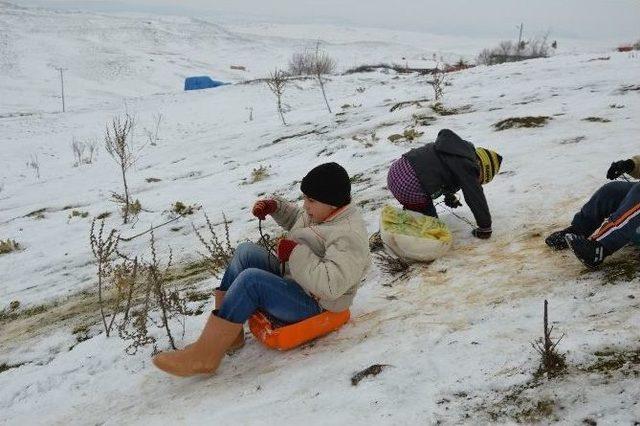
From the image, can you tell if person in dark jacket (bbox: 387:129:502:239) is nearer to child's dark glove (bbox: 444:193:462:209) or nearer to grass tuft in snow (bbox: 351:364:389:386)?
child's dark glove (bbox: 444:193:462:209)

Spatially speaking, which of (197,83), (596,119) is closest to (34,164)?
(596,119)

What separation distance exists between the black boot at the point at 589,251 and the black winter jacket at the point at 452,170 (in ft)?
3.31

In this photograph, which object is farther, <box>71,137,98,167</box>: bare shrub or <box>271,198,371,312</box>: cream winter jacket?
<box>71,137,98,167</box>: bare shrub

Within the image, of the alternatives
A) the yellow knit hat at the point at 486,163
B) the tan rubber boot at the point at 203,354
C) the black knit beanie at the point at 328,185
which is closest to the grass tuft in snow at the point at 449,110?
the yellow knit hat at the point at 486,163

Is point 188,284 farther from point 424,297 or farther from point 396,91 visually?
point 396,91

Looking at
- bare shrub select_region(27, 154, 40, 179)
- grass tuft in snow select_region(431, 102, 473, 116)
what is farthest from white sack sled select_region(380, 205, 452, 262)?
bare shrub select_region(27, 154, 40, 179)

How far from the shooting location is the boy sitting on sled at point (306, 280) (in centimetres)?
268

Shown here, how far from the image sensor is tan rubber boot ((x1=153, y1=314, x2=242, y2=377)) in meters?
2.73

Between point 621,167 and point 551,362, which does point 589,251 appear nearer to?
point 621,167

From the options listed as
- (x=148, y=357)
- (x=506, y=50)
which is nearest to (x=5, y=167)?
(x=148, y=357)

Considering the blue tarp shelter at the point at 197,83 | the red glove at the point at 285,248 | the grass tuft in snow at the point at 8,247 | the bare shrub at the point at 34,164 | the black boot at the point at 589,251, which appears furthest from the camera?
the blue tarp shelter at the point at 197,83

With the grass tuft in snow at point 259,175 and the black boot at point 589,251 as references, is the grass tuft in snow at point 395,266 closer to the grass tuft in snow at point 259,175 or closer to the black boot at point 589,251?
the black boot at point 589,251

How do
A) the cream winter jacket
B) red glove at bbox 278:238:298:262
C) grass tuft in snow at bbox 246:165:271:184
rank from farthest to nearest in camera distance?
grass tuft in snow at bbox 246:165:271:184 < red glove at bbox 278:238:298:262 < the cream winter jacket

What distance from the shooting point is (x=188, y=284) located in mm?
4449
